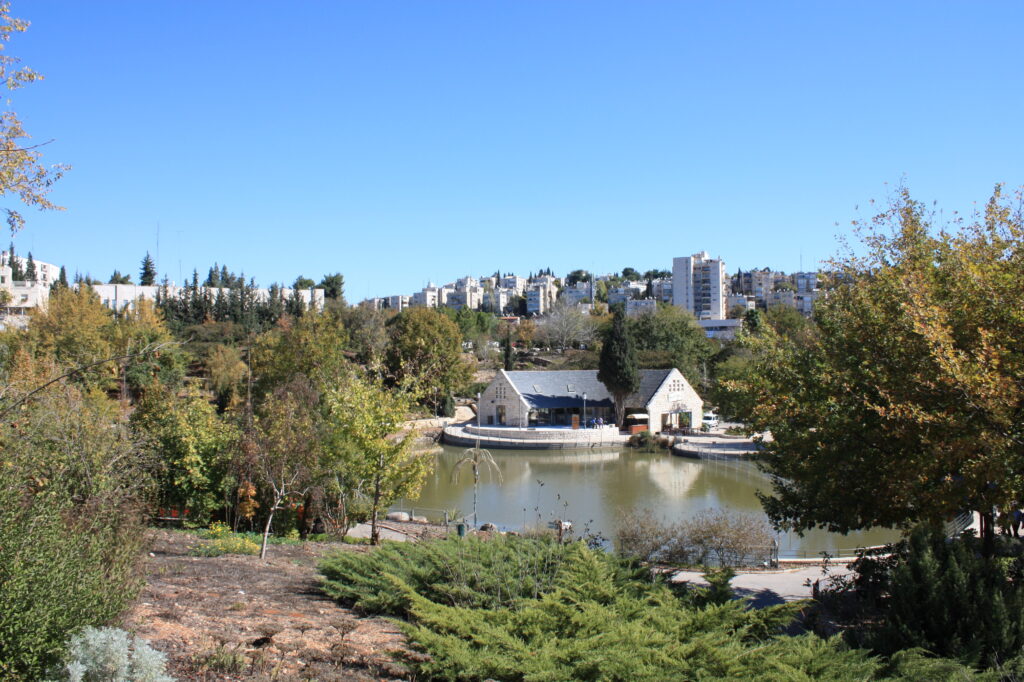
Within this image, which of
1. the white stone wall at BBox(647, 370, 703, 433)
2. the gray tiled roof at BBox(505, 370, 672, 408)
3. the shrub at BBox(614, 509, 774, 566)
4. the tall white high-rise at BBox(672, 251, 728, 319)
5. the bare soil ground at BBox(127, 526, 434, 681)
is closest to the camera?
the bare soil ground at BBox(127, 526, 434, 681)

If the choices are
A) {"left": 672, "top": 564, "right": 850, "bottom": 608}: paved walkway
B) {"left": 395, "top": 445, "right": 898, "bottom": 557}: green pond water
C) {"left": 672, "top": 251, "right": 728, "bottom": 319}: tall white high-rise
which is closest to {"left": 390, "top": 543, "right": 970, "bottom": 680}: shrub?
{"left": 672, "top": 564, "right": 850, "bottom": 608}: paved walkway

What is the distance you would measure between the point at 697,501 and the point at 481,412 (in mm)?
23884

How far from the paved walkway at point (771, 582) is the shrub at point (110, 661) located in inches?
342

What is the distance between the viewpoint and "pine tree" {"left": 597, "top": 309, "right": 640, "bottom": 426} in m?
46.4

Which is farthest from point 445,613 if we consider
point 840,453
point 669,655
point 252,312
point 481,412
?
point 252,312

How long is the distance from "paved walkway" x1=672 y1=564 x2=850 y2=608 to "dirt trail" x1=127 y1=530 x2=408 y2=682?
5823 millimetres

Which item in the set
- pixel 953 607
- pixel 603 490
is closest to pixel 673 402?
pixel 603 490

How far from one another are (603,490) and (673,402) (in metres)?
19.6

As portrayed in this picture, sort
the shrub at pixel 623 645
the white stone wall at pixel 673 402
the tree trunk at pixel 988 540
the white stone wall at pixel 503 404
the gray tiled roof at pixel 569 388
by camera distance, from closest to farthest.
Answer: the shrub at pixel 623 645 → the tree trunk at pixel 988 540 → the white stone wall at pixel 673 402 → the white stone wall at pixel 503 404 → the gray tiled roof at pixel 569 388

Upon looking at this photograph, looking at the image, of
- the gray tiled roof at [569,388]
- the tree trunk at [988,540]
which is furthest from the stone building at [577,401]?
the tree trunk at [988,540]

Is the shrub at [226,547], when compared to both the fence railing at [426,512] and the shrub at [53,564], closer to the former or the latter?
the shrub at [53,564]

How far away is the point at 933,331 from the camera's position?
808cm

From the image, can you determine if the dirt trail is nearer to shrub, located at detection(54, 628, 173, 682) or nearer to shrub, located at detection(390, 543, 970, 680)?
shrub, located at detection(390, 543, 970, 680)

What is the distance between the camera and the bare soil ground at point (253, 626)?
241 inches
